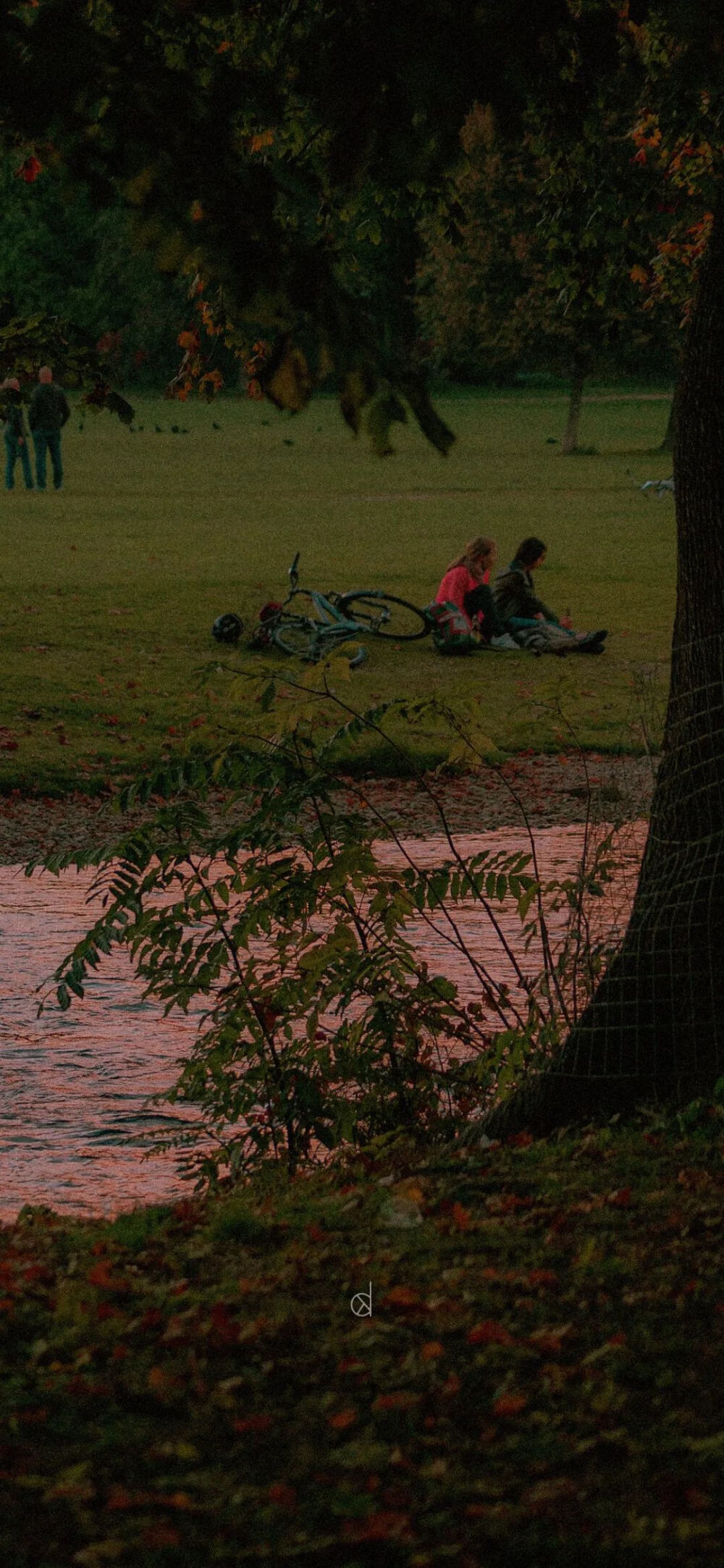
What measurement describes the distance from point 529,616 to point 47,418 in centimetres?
1327

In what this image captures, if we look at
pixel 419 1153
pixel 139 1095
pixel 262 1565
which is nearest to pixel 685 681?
pixel 419 1153

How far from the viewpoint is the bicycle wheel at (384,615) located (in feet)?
57.3

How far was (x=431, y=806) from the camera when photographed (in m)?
12.7

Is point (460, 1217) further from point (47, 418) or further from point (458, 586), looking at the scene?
point (47, 418)

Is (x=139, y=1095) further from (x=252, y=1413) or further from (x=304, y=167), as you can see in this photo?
(x=304, y=167)

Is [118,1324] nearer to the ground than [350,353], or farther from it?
nearer to the ground

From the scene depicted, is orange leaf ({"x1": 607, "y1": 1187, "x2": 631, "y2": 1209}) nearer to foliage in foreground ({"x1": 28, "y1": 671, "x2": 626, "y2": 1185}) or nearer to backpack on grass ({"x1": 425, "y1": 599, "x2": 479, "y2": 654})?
foliage in foreground ({"x1": 28, "y1": 671, "x2": 626, "y2": 1185})

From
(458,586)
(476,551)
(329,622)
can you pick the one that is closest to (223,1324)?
(476,551)

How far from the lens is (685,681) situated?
5.87 m

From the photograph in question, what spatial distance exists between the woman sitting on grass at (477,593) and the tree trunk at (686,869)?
35.6 feet

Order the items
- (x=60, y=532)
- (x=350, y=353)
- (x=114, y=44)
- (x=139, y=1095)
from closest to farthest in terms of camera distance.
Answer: (x=350, y=353) < (x=114, y=44) < (x=139, y=1095) < (x=60, y=532)

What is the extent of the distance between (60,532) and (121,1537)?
24.6m

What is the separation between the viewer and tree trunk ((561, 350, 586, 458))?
4700 centimetres

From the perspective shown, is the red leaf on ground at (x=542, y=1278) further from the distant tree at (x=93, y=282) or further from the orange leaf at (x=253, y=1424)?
the distant tree at (x=93, y=282)
